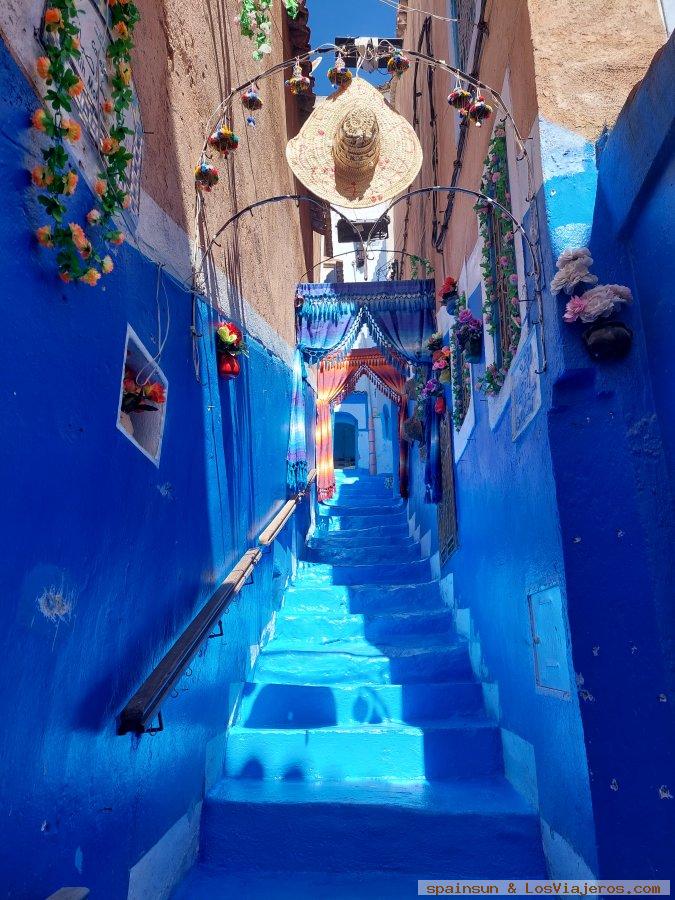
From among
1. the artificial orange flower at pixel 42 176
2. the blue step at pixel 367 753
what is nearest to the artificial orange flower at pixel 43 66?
the artificial orange flower at pixel 42 176

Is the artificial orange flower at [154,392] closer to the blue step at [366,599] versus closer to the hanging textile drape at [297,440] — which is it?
the blue step at [366,599]

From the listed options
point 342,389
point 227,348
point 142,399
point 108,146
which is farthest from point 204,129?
point 342,389

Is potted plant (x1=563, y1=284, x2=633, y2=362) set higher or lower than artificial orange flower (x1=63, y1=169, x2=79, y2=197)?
lower

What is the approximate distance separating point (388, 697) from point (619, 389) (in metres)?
2.15

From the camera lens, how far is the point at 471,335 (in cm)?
376

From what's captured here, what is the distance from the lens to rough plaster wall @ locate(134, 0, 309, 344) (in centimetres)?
268

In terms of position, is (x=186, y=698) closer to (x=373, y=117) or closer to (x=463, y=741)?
(x=463, y=741)

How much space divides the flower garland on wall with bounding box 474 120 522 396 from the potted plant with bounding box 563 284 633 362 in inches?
21.4

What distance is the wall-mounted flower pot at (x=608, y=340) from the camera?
2.24 m

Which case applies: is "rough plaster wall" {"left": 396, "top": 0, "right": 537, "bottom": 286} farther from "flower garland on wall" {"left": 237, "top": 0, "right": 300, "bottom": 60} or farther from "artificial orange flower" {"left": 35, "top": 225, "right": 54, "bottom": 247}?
"artificial orange flower" {"left": 35, "top": 225, "right": 54, "bottom": 247}

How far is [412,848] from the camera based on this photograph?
2.59 metres

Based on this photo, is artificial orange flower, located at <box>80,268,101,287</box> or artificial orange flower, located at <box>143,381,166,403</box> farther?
artificial orange flower, located at <box>143,381,166,403</box>

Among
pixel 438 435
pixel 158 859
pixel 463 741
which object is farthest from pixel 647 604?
pixel 438 435

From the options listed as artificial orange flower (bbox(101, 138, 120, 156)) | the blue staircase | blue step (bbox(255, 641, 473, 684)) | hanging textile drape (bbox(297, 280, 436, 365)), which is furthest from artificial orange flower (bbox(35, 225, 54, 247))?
hanging textile drape (bbox(297, 280, 436, 365))
